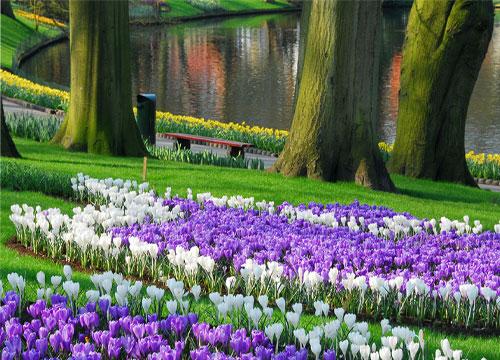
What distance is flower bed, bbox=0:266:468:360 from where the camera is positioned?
5035mm

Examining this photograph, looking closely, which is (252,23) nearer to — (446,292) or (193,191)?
(193,191)

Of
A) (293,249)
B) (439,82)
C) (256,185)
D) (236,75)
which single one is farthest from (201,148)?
(236,75)

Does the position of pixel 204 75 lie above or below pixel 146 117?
above

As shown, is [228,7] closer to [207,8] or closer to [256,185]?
[207,8]

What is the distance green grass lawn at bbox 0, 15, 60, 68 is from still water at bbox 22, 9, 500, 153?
3.76ft

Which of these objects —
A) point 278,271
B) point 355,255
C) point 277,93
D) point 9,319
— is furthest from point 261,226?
point 277,93

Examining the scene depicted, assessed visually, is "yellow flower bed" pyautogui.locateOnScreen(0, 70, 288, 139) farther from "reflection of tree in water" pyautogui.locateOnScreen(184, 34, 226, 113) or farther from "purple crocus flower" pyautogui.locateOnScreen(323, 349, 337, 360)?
"purple crocus flower" pyautogui.locateOnScreen(323, 349, 337, 360)

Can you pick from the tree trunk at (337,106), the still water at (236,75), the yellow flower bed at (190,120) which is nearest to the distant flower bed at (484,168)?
the yellow flower bed at (190,120)

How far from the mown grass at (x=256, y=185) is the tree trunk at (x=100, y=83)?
1.59ft

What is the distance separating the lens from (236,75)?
45.2 metres

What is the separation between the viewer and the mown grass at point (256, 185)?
459 inches

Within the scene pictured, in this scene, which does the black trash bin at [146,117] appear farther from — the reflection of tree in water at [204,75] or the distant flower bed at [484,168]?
the reflection of tree in water at [204,75]

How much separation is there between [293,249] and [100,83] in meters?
7.38

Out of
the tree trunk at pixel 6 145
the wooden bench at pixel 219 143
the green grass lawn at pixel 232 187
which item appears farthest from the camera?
the wooden bench at pixel 219 143
